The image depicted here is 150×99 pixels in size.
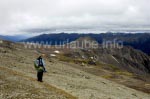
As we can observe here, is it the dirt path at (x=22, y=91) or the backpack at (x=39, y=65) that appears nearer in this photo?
the dirt path at (x=22, y=91)

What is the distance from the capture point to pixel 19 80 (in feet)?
126

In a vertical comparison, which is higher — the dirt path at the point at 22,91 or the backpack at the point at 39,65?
the backpack at the point at 39,65

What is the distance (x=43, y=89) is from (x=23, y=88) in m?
2.27

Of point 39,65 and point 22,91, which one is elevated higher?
point 39,65

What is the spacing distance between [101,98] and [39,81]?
8.27 meters

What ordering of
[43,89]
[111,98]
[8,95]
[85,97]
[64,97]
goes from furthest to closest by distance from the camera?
[111,98], [85,97], [43,89], [64,97], [8,95]

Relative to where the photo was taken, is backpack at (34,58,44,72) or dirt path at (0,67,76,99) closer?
dirt path at (0,67,76,99)

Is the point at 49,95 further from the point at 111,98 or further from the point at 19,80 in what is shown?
the point at 111,98

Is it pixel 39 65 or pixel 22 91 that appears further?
pixel 39 65

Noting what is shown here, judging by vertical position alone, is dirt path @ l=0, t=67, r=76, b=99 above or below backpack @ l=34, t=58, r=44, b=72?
below

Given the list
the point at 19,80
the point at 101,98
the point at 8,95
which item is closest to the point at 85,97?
the point at 101,98

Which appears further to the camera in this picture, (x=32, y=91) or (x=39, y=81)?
(x=39, y=81)

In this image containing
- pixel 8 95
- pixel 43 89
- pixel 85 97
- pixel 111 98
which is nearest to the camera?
pixel 8 95

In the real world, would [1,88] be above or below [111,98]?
above
